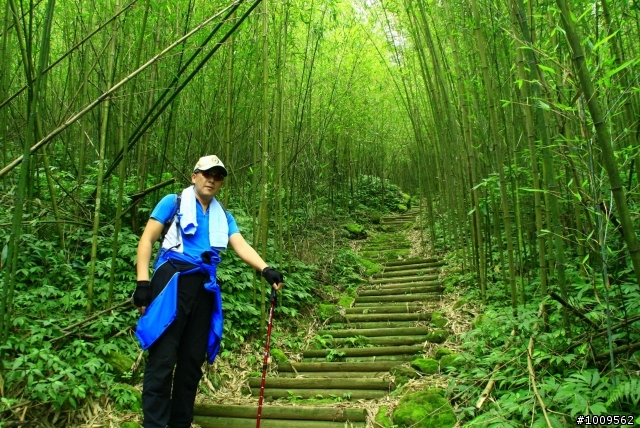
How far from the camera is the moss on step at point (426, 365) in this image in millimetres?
2926

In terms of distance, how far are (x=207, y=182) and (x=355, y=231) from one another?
618cm

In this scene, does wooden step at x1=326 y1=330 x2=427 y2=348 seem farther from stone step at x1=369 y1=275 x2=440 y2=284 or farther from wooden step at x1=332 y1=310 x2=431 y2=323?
stone step at x1=369 y1=275 x2=440 y2=284

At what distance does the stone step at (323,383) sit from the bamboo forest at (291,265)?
1 cm

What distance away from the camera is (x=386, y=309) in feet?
14.9

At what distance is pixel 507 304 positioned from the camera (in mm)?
3494

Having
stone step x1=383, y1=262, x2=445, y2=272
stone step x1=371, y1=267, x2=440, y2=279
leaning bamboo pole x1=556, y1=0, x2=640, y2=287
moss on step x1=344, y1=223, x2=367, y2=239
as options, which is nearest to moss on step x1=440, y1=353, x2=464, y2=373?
leaning bamboo pole x1=556, y1=0, x2=640, y2=287

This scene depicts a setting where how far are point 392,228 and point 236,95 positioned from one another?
5.18 meters

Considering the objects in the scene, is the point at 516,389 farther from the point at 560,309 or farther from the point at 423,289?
the point at 423,289

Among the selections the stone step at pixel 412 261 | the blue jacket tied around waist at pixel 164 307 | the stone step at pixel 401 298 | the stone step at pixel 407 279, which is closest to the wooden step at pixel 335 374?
the blue jacket tied around waist at pixel 164 307

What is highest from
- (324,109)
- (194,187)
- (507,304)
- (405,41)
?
(405,41)

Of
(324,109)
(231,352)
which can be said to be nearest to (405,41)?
(324,109)

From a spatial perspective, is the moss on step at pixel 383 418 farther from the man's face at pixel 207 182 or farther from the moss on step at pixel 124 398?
the man's face at pixel 207 182

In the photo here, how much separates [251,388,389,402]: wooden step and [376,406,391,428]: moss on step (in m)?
0.23

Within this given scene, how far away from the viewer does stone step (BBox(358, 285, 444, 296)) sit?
16.1 ft
